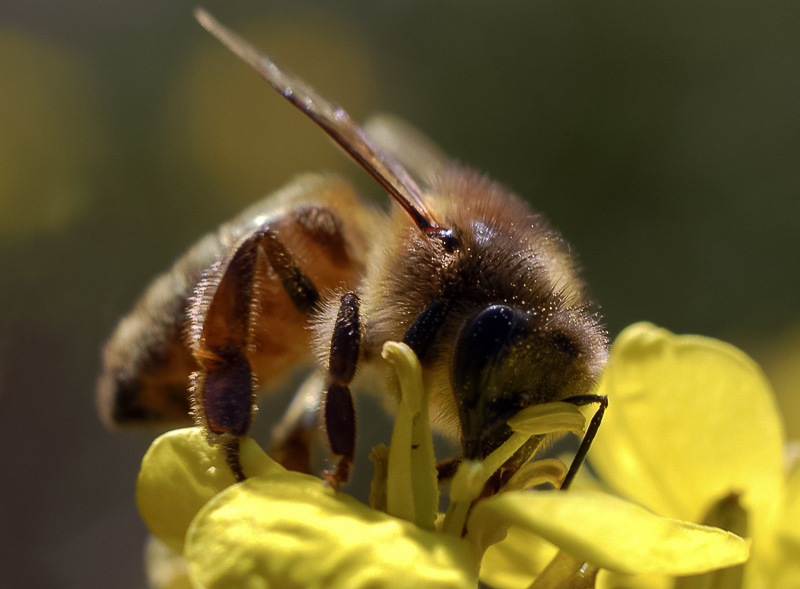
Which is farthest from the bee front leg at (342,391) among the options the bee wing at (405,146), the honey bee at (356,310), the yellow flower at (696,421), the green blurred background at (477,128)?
the green blurred background at (477,128)

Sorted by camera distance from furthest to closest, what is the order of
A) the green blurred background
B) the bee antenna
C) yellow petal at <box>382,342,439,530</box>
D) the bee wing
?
the green blurred background, the bee wing, the bee antenna, yellow petal at <box>382,342,439,530</box>

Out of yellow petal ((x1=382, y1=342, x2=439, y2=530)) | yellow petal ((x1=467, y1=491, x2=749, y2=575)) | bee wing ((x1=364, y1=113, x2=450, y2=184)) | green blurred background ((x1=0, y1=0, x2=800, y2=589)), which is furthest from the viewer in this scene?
green blurred background ((x1=0, y1=0, x2=800, y2=589))

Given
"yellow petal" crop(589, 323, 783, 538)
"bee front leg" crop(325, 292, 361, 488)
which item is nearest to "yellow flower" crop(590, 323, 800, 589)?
"yellow petal" crop(589, 323, 783, 538)

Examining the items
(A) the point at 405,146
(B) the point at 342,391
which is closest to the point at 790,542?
(B) the point at 342,391

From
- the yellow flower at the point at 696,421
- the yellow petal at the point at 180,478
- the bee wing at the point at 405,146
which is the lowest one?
the yellow petal at the point at 180,478

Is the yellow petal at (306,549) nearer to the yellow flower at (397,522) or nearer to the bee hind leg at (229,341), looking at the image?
the yellow flower at (397,522)

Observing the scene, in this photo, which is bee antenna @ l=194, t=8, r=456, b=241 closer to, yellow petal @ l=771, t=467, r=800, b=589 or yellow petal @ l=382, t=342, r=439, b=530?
yellow petal @ l=382, t=342, r=439, b=530
